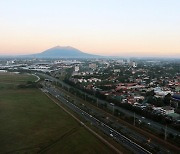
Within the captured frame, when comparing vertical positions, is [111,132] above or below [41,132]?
below

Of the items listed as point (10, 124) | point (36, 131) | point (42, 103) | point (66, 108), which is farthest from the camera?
point (42, 103)

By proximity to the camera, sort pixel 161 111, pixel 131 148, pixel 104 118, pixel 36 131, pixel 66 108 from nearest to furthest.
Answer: pixel 131 148 → pixel 36 131 → pixel 104 118 → pixel 161 111 → pixel 66 108

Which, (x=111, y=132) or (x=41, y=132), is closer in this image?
(x=41, y=132)

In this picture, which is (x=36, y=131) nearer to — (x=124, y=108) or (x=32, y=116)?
(x=32, y=116)

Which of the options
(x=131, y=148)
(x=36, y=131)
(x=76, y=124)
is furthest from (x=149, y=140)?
(x=36, y=131)

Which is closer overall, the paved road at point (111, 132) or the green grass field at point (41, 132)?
the green grass field at point (41, 132)

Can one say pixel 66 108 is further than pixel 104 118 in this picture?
Yes

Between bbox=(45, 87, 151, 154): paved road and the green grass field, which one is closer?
the green grass field
